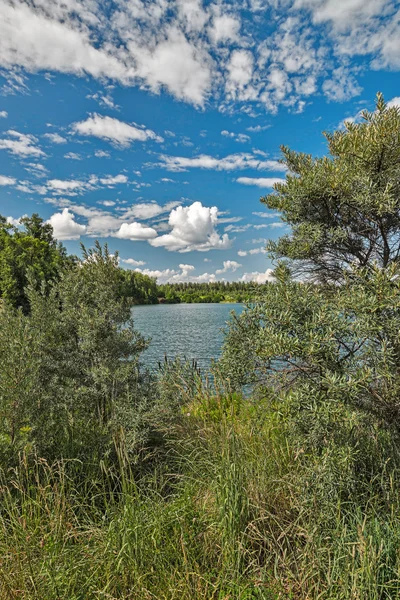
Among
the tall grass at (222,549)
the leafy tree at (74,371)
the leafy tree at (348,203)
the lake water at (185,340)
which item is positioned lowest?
the lake water at (185,340)

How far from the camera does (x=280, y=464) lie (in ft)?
11.2

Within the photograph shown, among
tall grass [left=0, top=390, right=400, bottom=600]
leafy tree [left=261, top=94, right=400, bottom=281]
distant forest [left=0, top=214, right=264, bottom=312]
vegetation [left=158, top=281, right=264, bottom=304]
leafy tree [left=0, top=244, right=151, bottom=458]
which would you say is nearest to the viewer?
tall grass [left=0, top=390, right=400, bottom=600]

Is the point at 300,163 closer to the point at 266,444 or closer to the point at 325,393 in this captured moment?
the point at 325,393

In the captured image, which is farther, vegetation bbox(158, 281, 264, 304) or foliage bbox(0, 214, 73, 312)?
vegetation bbox(158, 281, 264, 304)

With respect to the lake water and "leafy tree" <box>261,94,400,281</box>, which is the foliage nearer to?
the lake water

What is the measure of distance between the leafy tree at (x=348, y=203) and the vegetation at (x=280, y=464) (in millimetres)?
19

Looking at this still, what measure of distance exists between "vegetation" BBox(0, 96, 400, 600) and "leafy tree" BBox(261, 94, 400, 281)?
19 millimetres

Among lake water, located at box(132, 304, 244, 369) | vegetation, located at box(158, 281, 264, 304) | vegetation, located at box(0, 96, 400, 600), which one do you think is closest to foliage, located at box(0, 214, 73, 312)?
lake water, located at box(132, 304, 244, 369)

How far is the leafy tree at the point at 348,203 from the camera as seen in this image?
9.29ft

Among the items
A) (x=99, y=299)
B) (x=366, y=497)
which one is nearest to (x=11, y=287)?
(x=99, y=299)

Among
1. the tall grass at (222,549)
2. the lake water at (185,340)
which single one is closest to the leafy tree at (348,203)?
the lake water at (185,340)

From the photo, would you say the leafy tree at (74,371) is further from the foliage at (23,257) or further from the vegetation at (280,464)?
the foliage at (23,257)

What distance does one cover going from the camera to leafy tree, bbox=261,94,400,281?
2830 millimetres

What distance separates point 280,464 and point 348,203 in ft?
9.28
